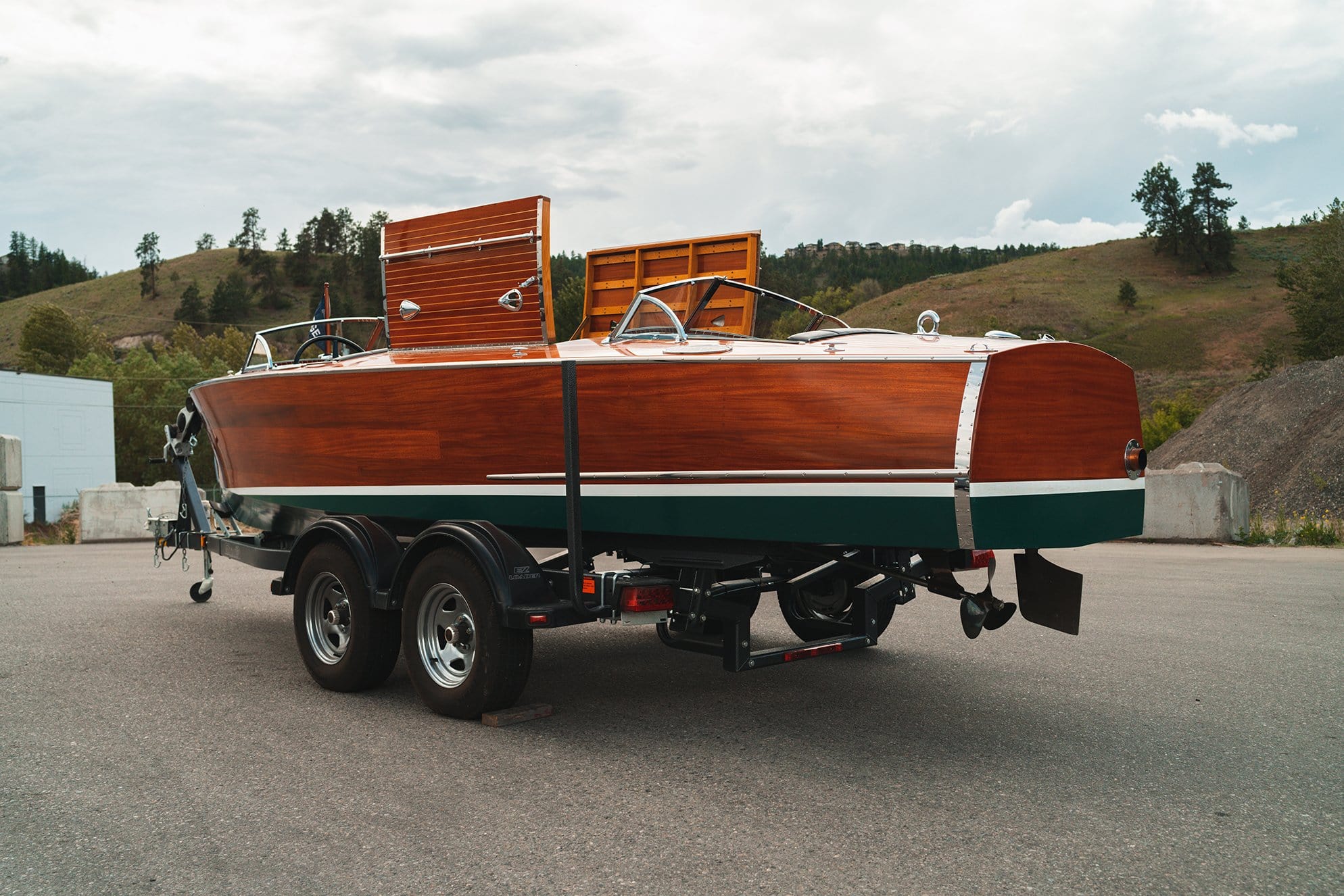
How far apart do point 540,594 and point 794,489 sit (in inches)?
51.9

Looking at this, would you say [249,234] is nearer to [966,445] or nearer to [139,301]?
[139,301]

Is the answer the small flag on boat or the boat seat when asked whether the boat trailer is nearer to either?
the boat seat

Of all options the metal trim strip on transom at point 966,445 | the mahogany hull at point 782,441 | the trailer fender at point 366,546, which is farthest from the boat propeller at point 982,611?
the trailer fender at point 366,546

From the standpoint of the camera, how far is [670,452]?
15.1 ft

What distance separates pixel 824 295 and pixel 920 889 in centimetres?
8913

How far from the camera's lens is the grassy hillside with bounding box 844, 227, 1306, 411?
71.4 m

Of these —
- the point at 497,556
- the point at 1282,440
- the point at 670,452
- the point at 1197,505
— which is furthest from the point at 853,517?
the point at 1282,440

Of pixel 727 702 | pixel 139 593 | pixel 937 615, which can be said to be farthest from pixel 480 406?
pixel 139 593

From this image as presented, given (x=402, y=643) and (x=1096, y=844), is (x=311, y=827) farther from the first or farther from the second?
(x=1096, y=844)

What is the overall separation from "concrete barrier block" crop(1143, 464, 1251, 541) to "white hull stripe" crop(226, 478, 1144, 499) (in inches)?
440

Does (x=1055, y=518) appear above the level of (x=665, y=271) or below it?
below

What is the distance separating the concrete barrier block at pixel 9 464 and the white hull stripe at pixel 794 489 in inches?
639

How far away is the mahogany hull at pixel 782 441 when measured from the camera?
13.5 feet

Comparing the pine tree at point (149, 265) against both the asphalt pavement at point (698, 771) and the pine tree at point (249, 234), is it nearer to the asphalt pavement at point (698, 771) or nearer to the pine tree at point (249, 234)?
the pine tree at point (249, 234)
